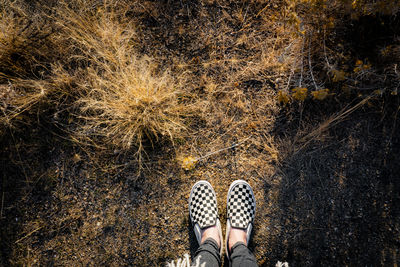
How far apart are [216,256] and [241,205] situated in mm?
434

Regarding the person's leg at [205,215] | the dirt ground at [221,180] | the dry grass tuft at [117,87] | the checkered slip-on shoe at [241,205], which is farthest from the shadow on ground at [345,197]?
the dry grass tuft at [117,87]

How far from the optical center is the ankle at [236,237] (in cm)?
192

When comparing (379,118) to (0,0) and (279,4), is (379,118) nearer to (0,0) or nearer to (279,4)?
(279,4)

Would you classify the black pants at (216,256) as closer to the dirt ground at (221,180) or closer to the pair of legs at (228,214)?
the pair of legs at (228,214)

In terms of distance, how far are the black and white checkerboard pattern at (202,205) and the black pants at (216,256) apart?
15 centimetres

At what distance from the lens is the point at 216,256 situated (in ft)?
6.01

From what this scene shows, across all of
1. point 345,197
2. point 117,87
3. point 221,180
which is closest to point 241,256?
point 221,180

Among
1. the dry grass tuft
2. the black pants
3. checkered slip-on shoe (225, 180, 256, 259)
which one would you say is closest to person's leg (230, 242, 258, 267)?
the black pants

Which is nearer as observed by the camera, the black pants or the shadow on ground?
the black pants

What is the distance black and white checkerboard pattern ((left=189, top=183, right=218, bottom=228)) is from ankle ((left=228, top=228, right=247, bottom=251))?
6.8 inches

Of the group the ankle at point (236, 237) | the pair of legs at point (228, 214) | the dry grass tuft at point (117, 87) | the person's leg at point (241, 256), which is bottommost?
the person's leg at point (241, 256)

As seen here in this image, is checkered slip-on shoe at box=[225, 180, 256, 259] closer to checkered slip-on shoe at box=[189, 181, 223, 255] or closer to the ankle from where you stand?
the ankle

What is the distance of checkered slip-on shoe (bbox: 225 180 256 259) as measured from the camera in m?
1.94

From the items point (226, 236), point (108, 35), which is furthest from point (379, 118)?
point (108, 35)
